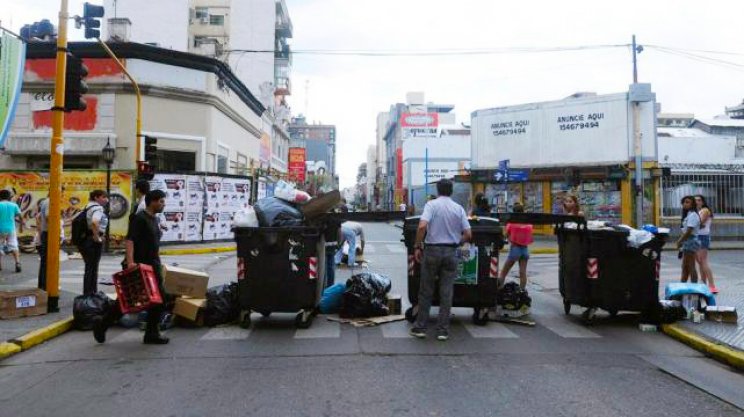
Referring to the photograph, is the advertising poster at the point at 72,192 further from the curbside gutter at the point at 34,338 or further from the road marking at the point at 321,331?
the road marking at the point at 321,331

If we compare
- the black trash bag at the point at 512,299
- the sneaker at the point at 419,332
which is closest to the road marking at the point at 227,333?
the sneaker at the point at 419,332

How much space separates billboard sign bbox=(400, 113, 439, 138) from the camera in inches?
3310

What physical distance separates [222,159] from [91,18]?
16979 millimetres

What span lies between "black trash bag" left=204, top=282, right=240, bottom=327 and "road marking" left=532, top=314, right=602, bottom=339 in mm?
4053

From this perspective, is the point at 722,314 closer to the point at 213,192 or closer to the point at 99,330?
the point at 99,330

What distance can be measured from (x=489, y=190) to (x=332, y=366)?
954 inches

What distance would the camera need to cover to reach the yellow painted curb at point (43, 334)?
675 cm

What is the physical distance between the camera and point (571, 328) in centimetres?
777

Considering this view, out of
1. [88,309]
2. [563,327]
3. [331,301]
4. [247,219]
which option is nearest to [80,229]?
[88,309]

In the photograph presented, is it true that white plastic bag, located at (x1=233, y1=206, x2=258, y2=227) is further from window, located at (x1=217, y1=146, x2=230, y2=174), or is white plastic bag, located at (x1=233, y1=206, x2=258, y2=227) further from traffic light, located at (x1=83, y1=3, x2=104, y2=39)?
window, located at (x1=217, y1=146, x2=230, y2=174)

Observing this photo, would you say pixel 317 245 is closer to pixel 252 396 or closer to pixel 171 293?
pixel 171 293

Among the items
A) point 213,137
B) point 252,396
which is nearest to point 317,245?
point 252,396

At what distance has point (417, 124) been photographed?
84.2 m

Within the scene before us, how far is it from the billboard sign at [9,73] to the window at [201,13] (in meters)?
46.2
